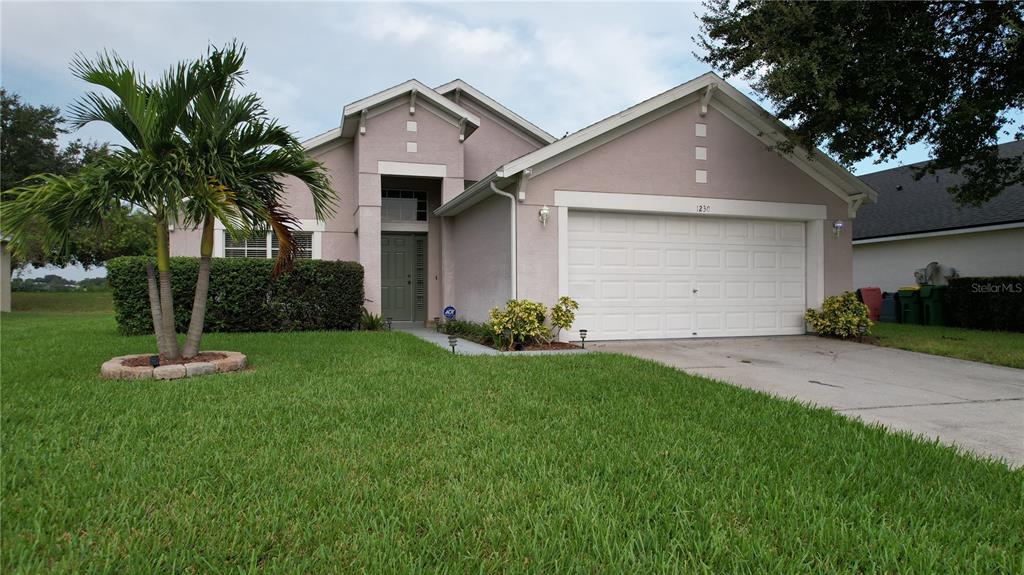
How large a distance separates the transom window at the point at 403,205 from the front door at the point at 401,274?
0.42 meters

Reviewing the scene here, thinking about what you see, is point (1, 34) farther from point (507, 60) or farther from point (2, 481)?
point (507, 60)

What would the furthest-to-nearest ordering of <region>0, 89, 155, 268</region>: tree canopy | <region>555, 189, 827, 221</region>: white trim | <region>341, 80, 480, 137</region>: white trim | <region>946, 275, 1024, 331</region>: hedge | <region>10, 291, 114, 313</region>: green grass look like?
<region>0, 89, 155, 268</region>: tree canopy
<region>10, 291, 114, 313</region>: green grass
<region>946, 275, 1024, 331</region>: hedge
<region>341, 80, 480, 137</region>: white trim
<region>555, 189, 827, 221</region>: white trim

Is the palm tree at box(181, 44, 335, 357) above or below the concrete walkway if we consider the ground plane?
above

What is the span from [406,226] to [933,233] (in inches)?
574

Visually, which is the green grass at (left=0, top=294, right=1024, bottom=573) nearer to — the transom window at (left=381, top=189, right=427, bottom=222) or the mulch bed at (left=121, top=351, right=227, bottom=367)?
the mulch bed at (left=121, top=351, right=227, bottom=367)

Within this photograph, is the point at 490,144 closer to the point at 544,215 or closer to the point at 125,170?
the point at 544,215

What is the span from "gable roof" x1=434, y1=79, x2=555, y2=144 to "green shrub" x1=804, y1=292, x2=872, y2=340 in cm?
765

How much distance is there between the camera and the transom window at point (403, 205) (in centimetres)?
1330

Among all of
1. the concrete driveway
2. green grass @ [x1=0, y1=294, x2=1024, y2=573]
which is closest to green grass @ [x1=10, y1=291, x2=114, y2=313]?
green grass @ [x1=0, y1=294, x2=1024, y2=573]

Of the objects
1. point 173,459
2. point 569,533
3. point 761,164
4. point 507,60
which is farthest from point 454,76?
point 569,533

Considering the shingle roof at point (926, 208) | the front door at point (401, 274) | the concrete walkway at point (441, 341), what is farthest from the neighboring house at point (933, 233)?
the front door at point (401, 274)

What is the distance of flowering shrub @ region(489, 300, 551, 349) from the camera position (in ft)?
27.9

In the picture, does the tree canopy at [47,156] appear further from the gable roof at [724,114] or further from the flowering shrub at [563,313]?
the flowering shrub at [563,313]

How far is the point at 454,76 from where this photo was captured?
551 inches
